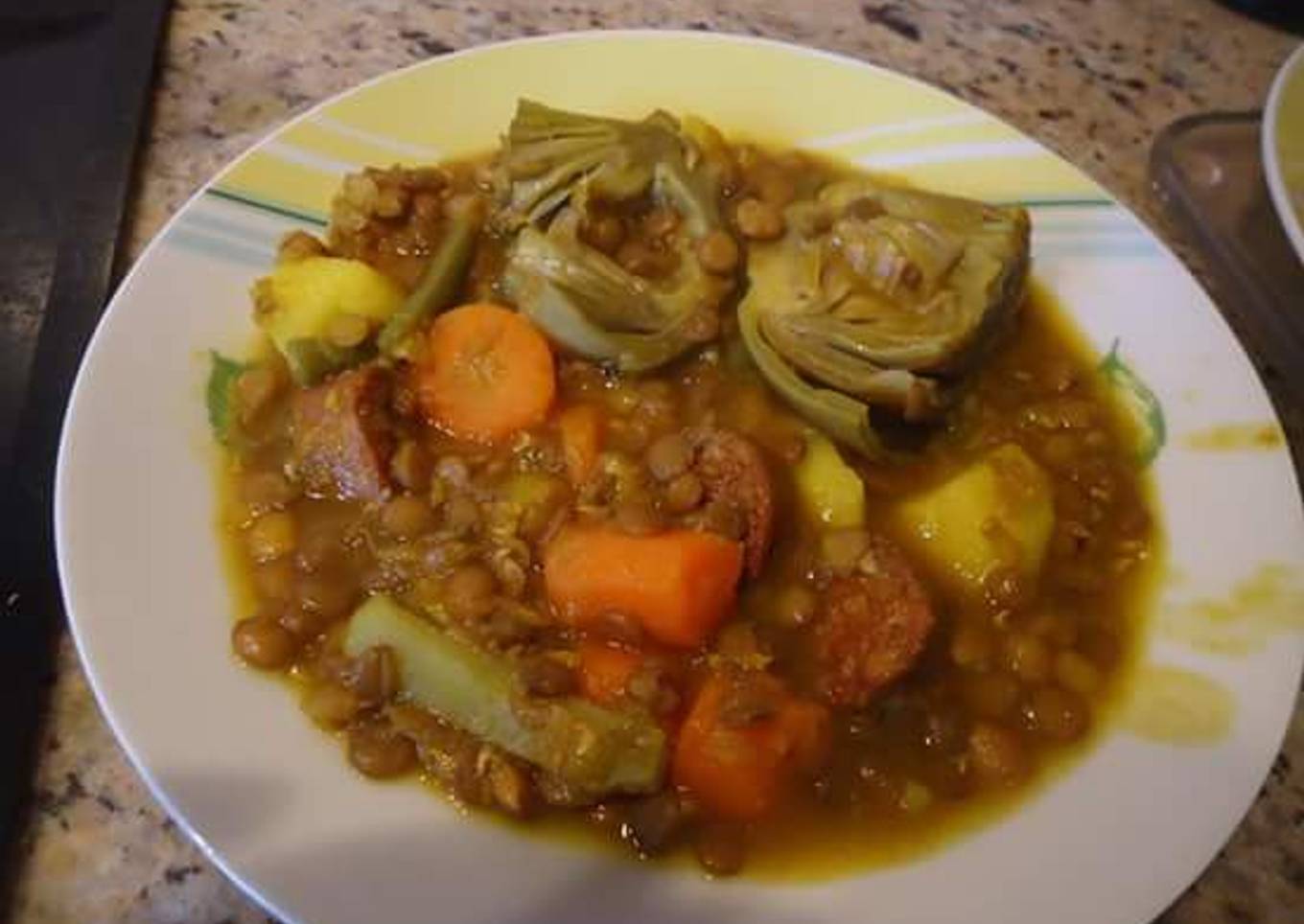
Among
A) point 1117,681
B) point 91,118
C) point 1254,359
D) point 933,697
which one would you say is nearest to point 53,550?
point 91,118

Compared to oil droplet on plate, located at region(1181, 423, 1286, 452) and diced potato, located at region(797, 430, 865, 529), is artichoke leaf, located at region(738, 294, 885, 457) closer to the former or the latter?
diced potato, located at region(797, 430, 865, 529)

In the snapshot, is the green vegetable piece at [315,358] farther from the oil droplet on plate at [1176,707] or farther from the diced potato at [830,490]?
the oil droplet on plate at [1176,707]

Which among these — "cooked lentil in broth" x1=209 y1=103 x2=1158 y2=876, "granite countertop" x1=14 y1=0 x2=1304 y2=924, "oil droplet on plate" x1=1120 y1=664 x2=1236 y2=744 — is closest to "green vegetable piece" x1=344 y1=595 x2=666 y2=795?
"cooked lentil in broth" x1=209 y1=103 x2=1158 y2=876

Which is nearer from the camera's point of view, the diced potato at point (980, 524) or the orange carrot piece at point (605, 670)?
the orange carrot piece at point (605, 670)

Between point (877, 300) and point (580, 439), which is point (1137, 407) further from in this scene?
point (580, 439)

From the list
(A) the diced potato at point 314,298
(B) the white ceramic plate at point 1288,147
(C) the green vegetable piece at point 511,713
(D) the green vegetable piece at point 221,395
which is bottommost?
(D) the green vegetable piece at point 221,395

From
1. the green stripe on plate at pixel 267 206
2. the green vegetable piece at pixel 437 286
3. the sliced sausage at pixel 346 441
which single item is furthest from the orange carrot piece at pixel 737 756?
the green stripe on plate at pixel 267 206

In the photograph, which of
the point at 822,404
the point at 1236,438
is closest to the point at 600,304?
the point at 822,404
